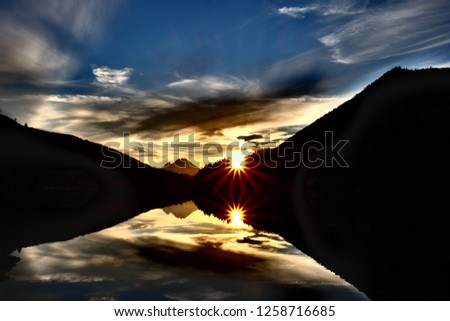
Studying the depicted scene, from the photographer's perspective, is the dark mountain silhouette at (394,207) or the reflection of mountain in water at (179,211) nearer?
the dark mountain silhouette at (394,207)

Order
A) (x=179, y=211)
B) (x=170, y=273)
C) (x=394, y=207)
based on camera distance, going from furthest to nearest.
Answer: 1. (x=179, y=211)
2. (x=394, y=207)
3. (x=170, y=273)

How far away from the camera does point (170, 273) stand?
1453 cm

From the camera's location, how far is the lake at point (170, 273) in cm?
1188

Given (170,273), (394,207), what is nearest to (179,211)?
(394,207)

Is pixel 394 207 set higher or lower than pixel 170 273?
higher

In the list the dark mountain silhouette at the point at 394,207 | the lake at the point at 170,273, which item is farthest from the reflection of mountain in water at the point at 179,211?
the lake at the point at 170,273

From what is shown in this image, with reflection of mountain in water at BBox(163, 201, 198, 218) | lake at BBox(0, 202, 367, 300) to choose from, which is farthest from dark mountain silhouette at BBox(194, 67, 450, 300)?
reflection of mountain in water at BBox(163, 201, 198, 218)

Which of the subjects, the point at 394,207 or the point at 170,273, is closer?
the point at 170,273

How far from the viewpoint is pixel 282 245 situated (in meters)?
21.6

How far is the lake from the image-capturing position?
11875mm

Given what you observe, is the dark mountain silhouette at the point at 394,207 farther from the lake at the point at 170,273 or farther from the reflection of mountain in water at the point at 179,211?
the reflection of mountain in water at the point at 179,211

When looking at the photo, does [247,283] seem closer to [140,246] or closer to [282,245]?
[282,245]

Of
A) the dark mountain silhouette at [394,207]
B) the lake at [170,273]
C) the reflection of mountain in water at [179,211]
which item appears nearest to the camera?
the lake at [170,273]

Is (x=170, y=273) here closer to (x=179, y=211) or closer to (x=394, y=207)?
(x=394, y=207)
